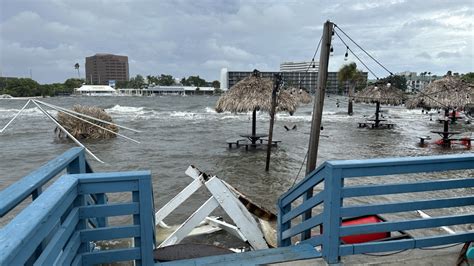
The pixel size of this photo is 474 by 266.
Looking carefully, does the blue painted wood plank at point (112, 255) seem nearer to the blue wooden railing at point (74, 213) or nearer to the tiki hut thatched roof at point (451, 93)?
the blue wooden railing at point (74, 213)

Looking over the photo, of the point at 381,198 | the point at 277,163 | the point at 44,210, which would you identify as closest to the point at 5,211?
the point at 44,210

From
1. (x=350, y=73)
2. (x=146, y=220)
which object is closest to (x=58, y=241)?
(x=146, y=220)

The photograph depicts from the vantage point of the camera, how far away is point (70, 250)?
2.12m

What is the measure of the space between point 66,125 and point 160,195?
13116 millimetres

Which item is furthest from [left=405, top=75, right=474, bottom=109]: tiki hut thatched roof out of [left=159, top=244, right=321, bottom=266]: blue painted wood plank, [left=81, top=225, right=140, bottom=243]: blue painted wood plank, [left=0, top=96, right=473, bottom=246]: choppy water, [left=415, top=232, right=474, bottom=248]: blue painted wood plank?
[left=81, top=225, right=140, bottom=243]: blue painted wood plank

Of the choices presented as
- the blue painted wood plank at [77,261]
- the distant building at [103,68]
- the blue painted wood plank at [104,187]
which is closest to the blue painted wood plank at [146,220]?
the blue painted wood plank at [104,187]

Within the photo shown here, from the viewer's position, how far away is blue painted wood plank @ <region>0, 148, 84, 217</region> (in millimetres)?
1722

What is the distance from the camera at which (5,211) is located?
1.63 m

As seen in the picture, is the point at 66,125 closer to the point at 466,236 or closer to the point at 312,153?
the point at 312,153

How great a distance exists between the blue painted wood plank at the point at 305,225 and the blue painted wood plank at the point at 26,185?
7.14 feet

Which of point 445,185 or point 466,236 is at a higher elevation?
point 445,185

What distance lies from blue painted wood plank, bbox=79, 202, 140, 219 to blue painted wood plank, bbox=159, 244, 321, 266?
2.23ft

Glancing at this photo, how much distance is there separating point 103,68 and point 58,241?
7088 inches

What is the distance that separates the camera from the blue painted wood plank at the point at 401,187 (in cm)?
256
